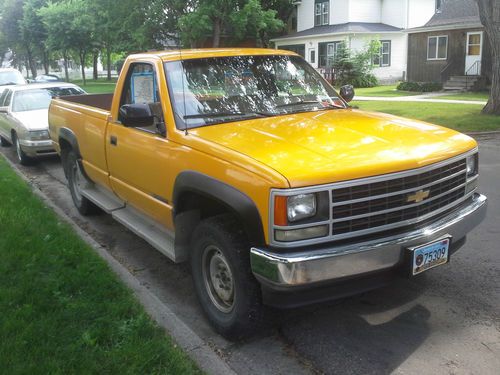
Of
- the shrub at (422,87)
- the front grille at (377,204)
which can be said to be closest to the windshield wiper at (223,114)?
the front grille at (377,204)

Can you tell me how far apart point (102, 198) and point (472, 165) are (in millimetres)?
3902

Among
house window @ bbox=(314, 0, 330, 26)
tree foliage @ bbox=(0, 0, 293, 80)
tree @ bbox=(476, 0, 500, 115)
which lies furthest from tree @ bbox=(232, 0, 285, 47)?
tree @ bbox=(476, 0, 500, 115)

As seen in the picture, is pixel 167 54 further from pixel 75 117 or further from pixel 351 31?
pixel 351 31

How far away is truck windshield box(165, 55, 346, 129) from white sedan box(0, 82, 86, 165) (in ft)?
21.9

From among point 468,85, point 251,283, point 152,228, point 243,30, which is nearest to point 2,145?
point 152,228

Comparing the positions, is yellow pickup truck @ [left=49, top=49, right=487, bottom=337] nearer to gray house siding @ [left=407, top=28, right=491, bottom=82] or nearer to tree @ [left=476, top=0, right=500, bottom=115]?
tree @ [left=476, top=0, right=500, bottom=115]

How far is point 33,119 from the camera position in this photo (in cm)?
1071

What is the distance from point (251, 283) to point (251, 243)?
29 cm

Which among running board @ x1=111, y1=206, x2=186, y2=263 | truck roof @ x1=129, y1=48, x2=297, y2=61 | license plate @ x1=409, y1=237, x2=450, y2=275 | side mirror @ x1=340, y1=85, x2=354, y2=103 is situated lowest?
running board @ x1=111, y1=206, x2=186, y2=263

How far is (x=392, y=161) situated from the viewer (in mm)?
3266

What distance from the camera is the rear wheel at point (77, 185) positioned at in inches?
263

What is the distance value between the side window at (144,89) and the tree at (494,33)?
13114 mm

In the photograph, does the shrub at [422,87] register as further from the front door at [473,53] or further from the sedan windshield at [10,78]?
the sedan windshield at [10,78]

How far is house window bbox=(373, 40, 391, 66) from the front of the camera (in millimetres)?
33062
